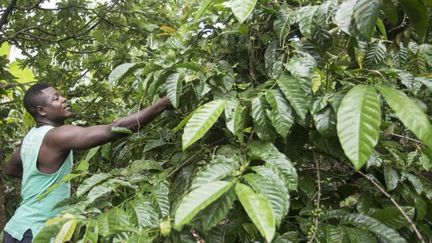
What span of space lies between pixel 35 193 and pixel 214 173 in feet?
4.33

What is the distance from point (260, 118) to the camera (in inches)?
46.5

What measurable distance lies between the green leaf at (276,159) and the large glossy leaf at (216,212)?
0.21m

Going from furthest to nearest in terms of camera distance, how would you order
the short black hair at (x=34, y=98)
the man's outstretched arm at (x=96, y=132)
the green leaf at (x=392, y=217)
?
the short black hair at (x=34, y=98) → the man's outstretched arm at (x=96, y=132) → the green leaf at (x=392, y=217)

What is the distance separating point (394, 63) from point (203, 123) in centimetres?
82

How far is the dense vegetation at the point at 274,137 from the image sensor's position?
0.98 metres

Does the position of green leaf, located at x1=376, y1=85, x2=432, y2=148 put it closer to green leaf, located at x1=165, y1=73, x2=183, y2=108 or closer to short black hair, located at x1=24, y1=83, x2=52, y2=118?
green leaf, located at x1=165, y1=73, x2=183, y2=108

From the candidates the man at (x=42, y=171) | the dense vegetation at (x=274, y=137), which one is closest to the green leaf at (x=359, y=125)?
the dense vegetation at (x=274, y=137)

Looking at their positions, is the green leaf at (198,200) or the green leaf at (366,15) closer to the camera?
the green leaf at (198,200)

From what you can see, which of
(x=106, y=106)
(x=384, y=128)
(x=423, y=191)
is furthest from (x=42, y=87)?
(x=423, y=191)

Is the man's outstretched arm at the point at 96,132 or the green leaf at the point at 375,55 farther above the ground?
the green leaf at the point at 375,55

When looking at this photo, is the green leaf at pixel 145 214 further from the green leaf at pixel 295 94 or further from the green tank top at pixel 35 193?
the green tank top at pixel 35 193

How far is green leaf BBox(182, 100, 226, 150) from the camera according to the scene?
105 cm

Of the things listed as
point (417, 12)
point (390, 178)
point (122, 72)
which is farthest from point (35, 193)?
point (417, 12)

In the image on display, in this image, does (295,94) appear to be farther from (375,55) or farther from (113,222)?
Answer: (113,222)
